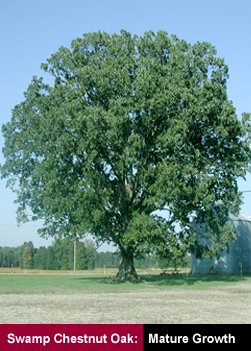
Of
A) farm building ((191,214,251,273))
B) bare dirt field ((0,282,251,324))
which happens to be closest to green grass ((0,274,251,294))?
bare dirt field ((0,282,251,324))

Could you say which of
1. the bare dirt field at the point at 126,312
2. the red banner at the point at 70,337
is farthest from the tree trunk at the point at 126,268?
the red banner at the point at 70,337

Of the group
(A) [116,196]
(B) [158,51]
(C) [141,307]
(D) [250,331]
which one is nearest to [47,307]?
(C) [141,307]

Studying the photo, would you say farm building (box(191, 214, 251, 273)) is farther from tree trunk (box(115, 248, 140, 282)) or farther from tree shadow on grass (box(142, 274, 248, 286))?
tree trunk (box(115, 248, 140, 282))

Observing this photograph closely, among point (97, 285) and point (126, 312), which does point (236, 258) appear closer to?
point (97, 285)

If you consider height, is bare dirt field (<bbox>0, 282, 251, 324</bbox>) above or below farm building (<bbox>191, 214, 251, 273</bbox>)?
below

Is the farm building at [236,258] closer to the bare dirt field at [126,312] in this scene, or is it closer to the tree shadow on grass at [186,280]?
the tree shadow on grass at [186,280]

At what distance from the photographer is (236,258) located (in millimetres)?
55750

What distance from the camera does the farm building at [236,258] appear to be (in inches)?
2167

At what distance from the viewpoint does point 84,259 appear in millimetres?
109438

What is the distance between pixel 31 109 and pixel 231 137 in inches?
795

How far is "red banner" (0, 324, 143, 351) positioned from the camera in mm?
9422

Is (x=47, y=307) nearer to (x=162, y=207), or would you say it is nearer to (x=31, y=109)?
(x=162, y=207)

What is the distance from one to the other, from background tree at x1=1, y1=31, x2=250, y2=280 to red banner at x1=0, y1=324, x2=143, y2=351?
58.5 feet

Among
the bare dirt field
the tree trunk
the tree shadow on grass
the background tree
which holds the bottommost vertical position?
the tree shadow on grass
